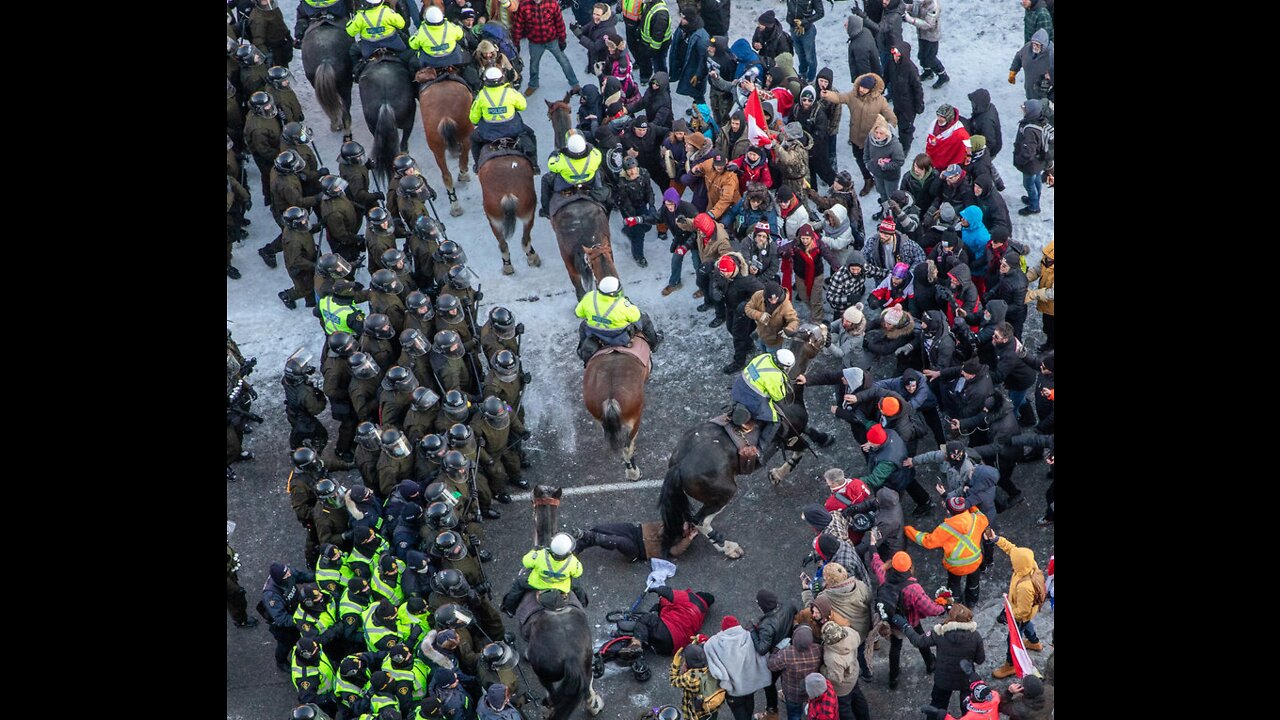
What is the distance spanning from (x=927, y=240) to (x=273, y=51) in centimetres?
832

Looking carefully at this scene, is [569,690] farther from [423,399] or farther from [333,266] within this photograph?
[333,266]

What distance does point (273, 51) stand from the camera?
19.8m

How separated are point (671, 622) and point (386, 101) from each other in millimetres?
7383

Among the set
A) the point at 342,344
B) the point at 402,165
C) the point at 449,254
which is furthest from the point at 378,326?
the point at 402,165

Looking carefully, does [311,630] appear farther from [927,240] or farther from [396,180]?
[927,240]

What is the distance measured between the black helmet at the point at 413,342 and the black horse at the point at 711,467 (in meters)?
2.53

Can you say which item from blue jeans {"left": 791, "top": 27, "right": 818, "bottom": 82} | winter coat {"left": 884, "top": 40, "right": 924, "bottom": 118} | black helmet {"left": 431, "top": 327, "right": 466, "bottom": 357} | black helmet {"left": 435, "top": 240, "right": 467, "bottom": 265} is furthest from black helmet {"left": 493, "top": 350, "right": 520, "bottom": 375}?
blue jeans {"left": 791, "top": 27, "right": 818, "bottom": 82}

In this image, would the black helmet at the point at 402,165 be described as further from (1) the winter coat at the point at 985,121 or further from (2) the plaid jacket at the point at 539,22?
(1) the winter coat at the point at 985,121

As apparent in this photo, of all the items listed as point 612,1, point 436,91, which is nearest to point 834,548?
point 436,91

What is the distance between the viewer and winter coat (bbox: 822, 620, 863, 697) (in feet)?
41.5

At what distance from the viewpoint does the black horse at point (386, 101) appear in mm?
18438

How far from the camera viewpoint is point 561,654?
43.0ft

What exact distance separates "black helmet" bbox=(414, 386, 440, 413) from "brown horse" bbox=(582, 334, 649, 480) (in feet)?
5.23

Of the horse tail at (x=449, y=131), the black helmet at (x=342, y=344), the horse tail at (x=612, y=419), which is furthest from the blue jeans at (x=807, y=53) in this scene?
the black helmet at (x=342, y=344)
